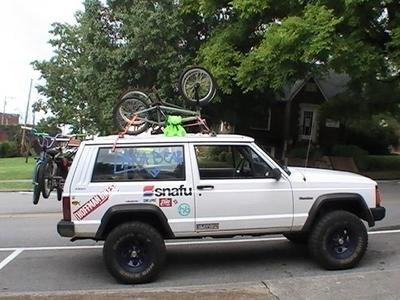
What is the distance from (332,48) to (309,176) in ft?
37.7

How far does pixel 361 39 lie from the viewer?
20.1m

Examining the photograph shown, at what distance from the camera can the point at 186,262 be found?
834cm

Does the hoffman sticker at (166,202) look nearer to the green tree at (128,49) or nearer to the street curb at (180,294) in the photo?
the street curb at (180,294)

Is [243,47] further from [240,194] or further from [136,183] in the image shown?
[136,183]

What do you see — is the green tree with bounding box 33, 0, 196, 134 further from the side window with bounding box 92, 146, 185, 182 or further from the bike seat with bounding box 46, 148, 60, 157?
the side window with bounding box 92, 146, 185, 182

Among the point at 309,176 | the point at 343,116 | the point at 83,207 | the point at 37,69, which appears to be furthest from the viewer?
the point at 37,69

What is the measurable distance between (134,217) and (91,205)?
56cm

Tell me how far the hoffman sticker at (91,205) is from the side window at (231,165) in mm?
1224

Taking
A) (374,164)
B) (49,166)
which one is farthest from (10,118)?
(49,166)

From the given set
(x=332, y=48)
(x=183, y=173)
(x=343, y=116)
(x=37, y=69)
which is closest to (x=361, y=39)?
(x=332, y=48)

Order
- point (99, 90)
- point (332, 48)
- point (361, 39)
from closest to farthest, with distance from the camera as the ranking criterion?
point (332, 48) → point (361, 39) → point (99, 90)

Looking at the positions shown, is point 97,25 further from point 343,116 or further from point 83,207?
point 83,207

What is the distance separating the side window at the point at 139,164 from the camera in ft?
24.1

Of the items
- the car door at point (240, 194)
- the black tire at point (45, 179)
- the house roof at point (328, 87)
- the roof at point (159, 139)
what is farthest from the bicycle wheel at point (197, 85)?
the house roof at point (328, 87)
